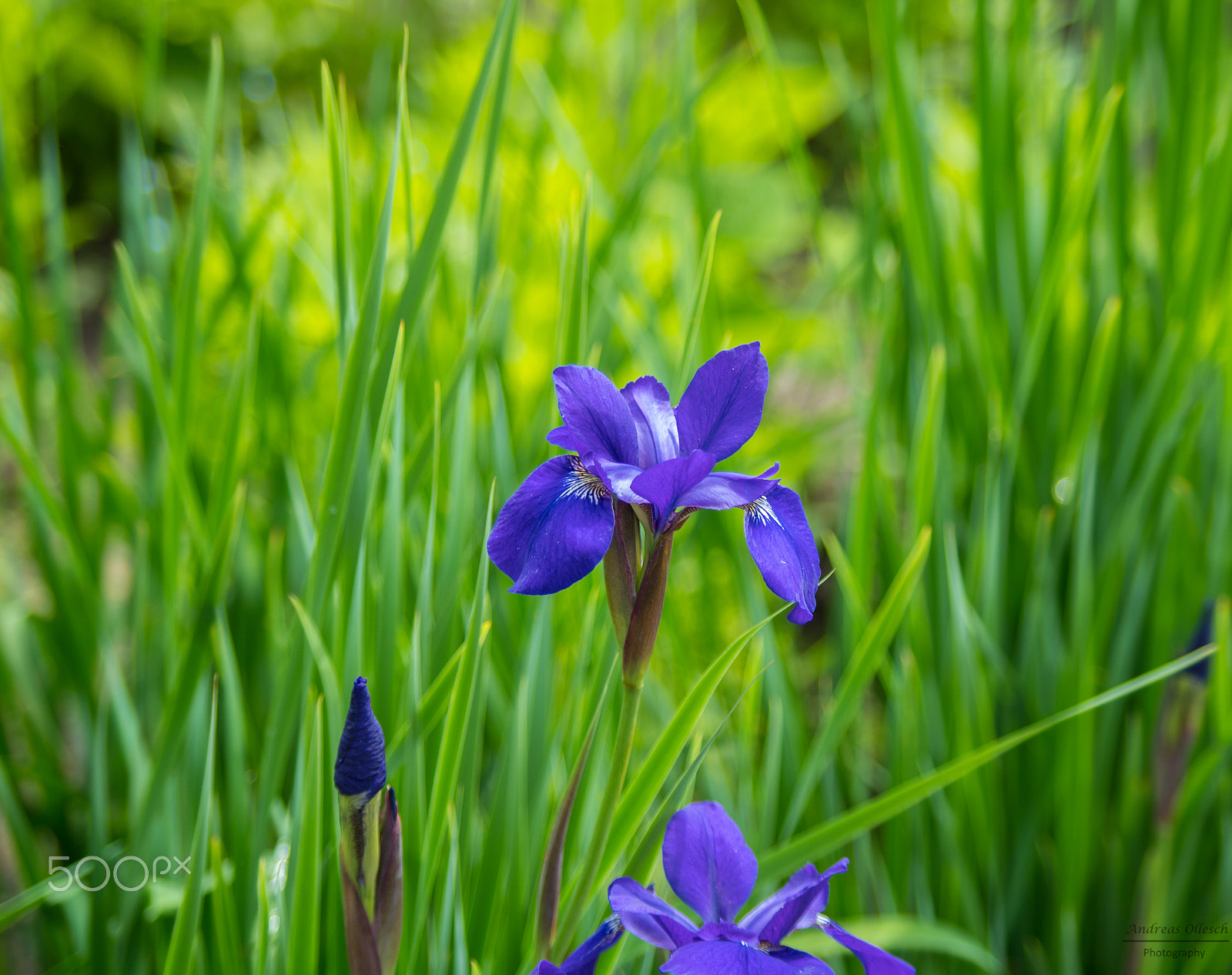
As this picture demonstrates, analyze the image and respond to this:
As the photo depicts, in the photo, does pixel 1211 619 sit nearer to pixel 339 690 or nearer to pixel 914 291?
pixel 914 291

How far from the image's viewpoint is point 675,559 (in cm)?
85

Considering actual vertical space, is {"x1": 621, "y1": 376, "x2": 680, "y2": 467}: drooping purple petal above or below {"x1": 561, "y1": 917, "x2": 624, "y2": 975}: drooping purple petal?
above

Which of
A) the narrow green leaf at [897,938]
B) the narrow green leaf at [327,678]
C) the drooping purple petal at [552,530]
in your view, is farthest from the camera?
the narrow green leaf at [897,938]

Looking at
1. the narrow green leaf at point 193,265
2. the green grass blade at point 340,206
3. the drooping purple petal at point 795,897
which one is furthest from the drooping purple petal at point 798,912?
the narrow green leaf at point 193,265

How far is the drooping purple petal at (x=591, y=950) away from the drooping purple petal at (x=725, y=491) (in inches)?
7.4

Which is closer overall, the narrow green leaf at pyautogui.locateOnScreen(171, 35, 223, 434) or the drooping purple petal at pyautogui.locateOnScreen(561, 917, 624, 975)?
the drooping purple petal at pyautogui.locateOnScreen(561, 917, 624, 975)

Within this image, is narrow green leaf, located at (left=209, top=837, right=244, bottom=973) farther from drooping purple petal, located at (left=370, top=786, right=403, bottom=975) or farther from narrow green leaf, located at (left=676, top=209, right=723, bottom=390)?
narrow green leaf, located at (left=676, top=209, right=723, bottom=390)

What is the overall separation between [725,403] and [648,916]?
0.74ft

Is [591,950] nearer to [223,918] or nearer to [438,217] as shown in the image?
[223,918]

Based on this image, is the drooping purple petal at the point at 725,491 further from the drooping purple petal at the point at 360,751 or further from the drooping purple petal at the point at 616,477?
the drooping purple petal at the point at 360,751

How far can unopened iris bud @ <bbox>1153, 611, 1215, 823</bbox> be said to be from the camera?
2.03 ft

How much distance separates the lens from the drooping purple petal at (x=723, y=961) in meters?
0.32
